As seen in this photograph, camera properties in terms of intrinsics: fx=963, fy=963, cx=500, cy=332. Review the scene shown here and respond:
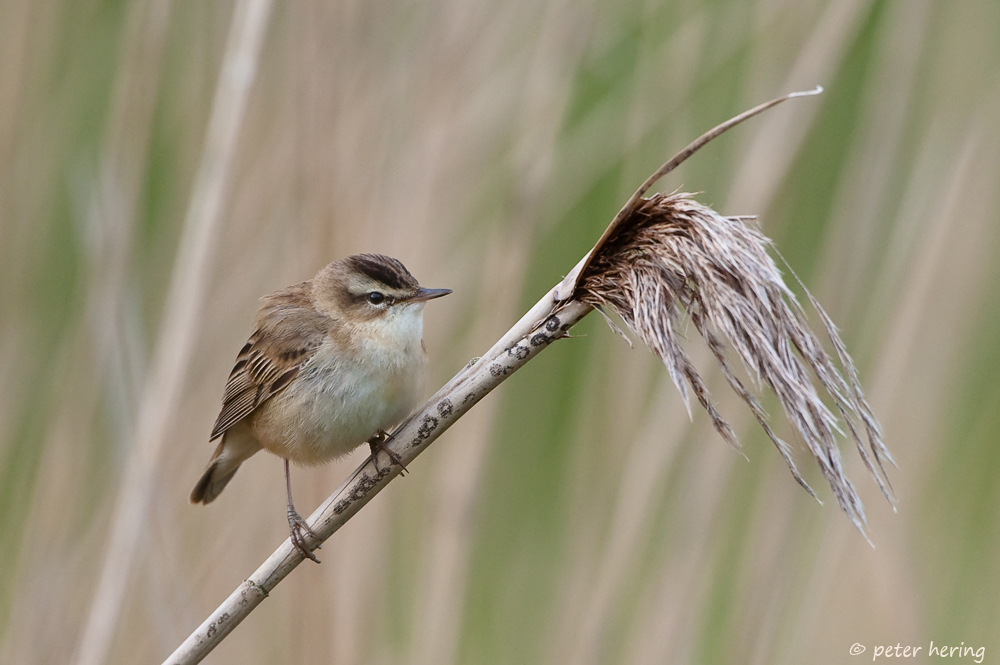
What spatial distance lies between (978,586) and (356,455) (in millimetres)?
2148

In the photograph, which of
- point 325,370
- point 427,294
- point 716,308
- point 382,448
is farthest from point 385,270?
point 716,308

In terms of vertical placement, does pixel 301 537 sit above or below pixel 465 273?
below

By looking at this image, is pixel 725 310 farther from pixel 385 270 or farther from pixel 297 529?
pixel 385 270

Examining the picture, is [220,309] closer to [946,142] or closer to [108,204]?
[108,204]

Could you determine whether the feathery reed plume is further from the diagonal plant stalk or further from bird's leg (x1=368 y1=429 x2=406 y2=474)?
bird's leg (x1=368 y1=429 x2=406 y2=474)

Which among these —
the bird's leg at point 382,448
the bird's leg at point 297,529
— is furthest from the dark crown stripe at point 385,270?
the bird's leg at point 297,529

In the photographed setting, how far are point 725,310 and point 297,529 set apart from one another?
123cm

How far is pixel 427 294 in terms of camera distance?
2.65 metres

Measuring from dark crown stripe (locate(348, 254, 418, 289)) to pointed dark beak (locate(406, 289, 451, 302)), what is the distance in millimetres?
37

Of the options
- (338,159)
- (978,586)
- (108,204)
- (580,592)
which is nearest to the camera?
(338,159)

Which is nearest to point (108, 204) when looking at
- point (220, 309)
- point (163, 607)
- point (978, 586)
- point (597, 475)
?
point (220, 309)

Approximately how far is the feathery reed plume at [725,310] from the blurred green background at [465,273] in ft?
4.25

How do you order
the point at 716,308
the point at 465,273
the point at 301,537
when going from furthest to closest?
the point at 465,273 < the point at 301,537 < the point at 716,308

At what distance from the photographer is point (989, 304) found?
9.87ft
